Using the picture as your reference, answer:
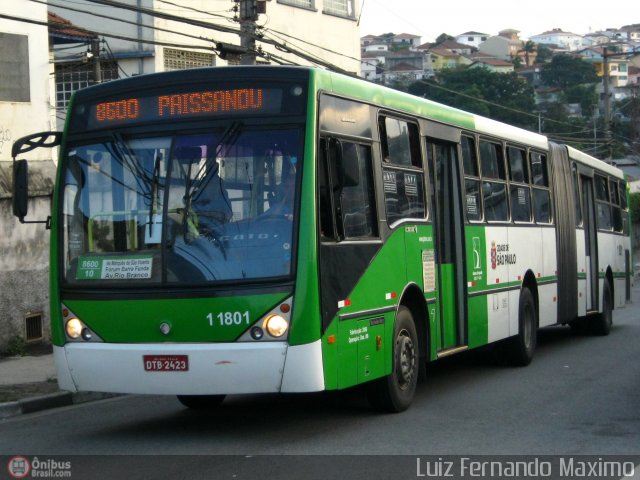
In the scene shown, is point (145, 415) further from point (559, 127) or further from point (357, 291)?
point (559, 127)

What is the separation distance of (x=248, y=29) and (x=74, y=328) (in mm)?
10385

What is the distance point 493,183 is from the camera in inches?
543

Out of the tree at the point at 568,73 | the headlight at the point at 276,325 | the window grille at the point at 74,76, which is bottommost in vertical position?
the headlight at the point at 276,325

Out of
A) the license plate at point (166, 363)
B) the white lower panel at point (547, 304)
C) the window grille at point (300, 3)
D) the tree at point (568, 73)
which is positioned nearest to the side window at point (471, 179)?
the white lower panel at point (547, 304)

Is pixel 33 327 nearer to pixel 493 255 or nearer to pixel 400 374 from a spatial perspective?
pixel 493 255

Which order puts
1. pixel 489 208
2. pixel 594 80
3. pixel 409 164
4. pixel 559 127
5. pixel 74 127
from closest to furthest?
pixel 74 127 < pixel 409 164 < pixel 489 208 < pixel 559 127 < pixel 594 80

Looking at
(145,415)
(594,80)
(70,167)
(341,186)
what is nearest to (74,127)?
(70,167)

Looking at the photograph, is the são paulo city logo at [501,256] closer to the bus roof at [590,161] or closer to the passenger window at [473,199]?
the passenger window at [473,199]

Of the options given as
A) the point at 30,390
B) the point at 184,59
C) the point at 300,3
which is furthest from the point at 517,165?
the point at 300,3

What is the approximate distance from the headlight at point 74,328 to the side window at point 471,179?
16.8ft

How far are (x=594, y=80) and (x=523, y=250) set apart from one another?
115 metres

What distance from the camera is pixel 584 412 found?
10438 mm

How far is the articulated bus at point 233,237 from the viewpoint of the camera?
8.73 m

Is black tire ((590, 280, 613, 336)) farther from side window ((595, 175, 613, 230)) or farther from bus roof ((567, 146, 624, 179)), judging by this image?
bus roof ((567, 146, 624, 179))
